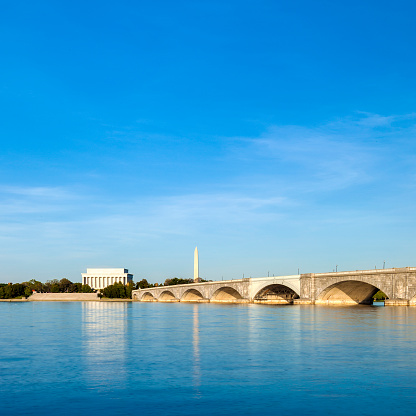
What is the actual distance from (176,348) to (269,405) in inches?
674

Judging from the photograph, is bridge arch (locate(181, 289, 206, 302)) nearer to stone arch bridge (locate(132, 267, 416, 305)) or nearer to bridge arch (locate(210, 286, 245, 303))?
stone arch bridge (locate(132, 267, 416, 305))

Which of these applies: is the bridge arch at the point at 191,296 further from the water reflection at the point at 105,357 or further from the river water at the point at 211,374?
the river water at the point at 211,374

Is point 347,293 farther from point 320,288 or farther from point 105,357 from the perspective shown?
point 105,357

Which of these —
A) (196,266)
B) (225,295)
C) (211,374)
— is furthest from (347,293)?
(196,266)

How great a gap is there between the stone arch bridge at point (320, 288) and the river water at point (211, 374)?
3755cm

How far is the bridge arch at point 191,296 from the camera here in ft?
540

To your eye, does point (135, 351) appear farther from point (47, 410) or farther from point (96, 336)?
point (47, 410)

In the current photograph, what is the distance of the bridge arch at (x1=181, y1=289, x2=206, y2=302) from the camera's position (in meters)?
164

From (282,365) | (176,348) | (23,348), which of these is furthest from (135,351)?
(282,365)

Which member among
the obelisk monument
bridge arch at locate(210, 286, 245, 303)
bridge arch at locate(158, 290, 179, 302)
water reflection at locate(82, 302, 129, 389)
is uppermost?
the obelisk monument

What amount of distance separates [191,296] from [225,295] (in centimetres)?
2674

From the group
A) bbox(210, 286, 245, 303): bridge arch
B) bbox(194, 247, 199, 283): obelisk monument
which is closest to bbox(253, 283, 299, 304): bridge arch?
bbox(210, 286, 245, 303): bridge arch

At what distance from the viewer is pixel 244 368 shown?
28562mm

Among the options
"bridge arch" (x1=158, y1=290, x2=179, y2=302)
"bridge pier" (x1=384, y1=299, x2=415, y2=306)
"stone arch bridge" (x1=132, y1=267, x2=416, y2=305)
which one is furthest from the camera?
"bridge arch" (x1=158, y1=290, x2=179, y2=302)
